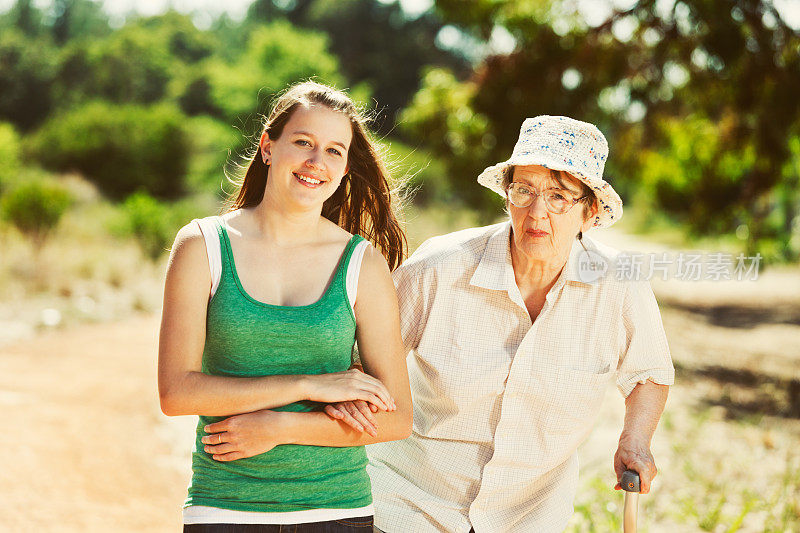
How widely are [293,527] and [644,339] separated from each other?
1202 millimetres

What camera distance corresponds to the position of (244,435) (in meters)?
2.00

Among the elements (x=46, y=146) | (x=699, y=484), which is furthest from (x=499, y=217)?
(x=699, y=484)

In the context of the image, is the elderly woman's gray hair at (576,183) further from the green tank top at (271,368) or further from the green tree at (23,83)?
the green tree at (23,83)

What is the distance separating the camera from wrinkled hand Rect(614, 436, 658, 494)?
7.77 ft

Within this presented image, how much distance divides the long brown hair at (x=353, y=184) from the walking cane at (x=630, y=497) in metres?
1.03

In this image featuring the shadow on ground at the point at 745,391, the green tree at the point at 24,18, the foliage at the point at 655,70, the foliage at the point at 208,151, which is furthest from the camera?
the green tree at the point at 24,18

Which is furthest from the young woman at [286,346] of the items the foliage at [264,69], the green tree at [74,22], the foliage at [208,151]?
the green tree at [74,22]

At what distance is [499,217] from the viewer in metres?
21.6

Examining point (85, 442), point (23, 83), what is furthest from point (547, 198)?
point (23, 83)

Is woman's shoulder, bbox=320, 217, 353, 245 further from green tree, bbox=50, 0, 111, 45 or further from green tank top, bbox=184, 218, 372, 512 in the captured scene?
green tree, bbox=50, 0, 111, 45

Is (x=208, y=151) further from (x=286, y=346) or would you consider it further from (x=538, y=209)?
(x=286, y=346)

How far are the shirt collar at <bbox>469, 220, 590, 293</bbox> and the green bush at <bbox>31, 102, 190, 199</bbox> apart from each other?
78.0ft

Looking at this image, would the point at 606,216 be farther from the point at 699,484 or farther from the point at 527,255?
the point at 699,484

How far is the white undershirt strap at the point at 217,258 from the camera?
2.07 meters
